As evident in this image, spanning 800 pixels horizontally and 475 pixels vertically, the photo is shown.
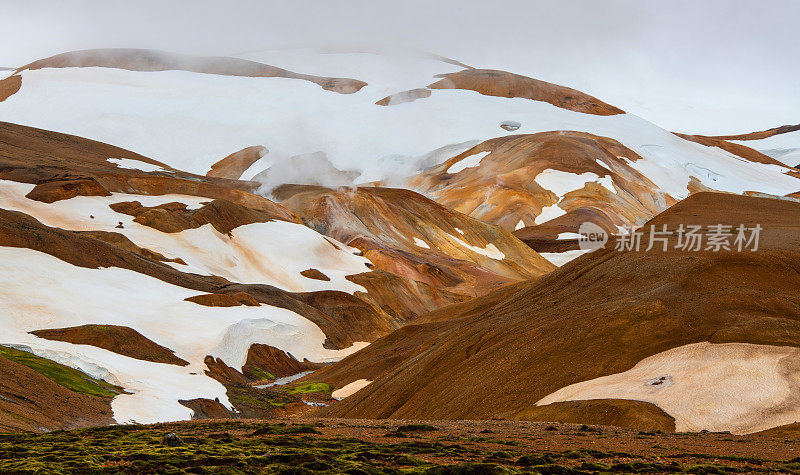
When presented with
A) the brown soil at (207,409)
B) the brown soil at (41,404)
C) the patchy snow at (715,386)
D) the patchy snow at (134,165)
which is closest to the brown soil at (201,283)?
the brown soil at (207,409)

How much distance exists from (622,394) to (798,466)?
8.54m

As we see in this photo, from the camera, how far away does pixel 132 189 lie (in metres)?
93.8

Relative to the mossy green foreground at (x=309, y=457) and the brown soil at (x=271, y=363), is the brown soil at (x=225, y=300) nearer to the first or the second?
the brown soil at (x=271, y=363)

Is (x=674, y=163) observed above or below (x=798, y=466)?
above

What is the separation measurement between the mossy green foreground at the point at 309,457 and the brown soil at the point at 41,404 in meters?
5.17

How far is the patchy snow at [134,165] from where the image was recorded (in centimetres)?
12200

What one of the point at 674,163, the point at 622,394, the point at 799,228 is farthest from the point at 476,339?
the point at 674,163

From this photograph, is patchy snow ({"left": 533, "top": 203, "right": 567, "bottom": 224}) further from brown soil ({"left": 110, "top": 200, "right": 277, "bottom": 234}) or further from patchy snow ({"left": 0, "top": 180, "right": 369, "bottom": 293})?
brown soil ({"left": 110, "top": 200, "right": 277, "bottom": 234})

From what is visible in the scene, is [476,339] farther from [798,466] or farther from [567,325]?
[798,466]

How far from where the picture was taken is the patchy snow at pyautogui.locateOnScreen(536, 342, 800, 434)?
2017 centimetres

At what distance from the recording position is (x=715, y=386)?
21516mm

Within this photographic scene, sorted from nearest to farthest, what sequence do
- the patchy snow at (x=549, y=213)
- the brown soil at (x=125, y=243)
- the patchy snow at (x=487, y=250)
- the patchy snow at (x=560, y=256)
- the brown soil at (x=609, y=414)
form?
the brown soil at (x=609, y=414), the brown soil at (x=125, y=243), the patchy snow at (x=487, y=250), the patchy snow at (x=560, y=256), the patchy snow at (x=549, y=213)

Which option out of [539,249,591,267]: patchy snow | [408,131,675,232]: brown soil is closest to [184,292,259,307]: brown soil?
[539,249,591,267]: patchy snow

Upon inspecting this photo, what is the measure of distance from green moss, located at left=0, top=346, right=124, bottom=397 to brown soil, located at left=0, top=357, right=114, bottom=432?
0.95 metres
